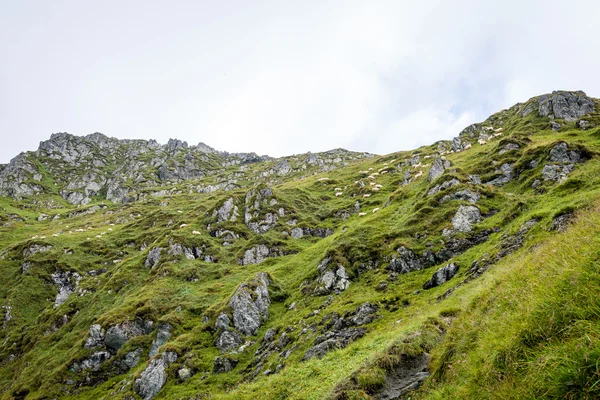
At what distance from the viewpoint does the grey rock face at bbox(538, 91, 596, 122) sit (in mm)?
79188

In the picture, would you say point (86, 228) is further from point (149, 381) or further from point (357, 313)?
point (357, 313)

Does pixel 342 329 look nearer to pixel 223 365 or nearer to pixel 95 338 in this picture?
pixel 223 365

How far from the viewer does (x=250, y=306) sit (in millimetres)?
39719

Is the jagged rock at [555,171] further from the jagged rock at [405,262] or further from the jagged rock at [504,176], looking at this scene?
the jagged rock at [405,262]

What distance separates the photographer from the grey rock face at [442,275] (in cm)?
2895

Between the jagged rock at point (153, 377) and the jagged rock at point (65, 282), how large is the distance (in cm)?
4905

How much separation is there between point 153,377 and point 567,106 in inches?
4208

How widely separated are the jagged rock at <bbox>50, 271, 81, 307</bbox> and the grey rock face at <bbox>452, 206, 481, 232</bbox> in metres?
80.3

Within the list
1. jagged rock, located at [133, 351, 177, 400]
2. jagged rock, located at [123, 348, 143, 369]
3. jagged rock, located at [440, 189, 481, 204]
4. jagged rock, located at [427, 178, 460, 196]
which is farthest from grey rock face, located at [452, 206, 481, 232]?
jagged rock, located at [123, 348, 143, 369]

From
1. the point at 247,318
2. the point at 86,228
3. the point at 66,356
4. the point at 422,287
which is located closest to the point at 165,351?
the point at 247,318

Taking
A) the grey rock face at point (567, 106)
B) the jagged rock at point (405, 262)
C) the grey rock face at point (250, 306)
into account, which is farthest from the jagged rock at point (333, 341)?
the grey rock face at point (567, 106)

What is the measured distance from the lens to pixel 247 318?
38688 mm

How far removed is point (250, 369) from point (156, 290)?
28423mm

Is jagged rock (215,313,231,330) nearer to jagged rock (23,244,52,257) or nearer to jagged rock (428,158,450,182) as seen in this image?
jagged rock (428,158,450,182)
